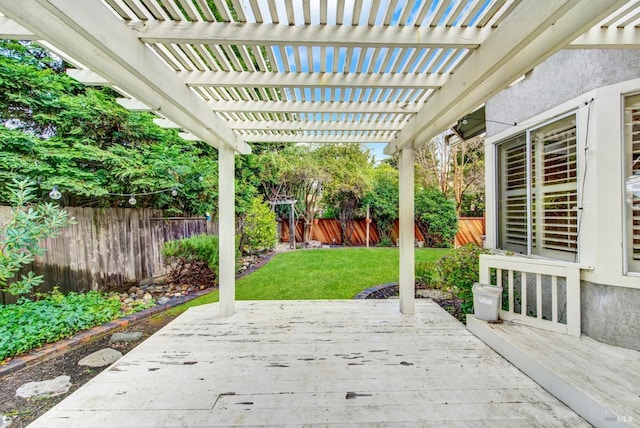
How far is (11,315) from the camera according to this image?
299 cm

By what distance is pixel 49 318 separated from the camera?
314cm

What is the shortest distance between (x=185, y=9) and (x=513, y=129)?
385 centimetres

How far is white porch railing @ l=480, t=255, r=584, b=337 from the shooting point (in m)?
2.62

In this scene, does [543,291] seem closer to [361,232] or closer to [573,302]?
[573,302]

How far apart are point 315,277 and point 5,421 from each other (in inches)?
177

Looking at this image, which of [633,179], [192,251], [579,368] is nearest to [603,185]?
[633,179]

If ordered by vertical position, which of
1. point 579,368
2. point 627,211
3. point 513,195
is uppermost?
point 513,195

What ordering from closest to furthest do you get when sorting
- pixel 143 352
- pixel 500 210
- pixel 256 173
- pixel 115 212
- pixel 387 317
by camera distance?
pixel 143 352
pixel 387 317
pixel 500 210
pixel 115 212
pixel 256 173

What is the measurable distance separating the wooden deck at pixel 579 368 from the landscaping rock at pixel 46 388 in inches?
152

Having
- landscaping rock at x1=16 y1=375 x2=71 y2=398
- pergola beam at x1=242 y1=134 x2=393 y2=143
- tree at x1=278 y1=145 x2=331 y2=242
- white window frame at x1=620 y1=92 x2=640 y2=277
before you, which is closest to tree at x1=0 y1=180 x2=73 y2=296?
landscaping rock at x1=16 y1=375 x2=71 y2=398

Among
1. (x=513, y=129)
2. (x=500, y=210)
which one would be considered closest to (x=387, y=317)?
(x=500, y=210)

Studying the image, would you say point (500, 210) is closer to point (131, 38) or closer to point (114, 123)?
point (131, 38)

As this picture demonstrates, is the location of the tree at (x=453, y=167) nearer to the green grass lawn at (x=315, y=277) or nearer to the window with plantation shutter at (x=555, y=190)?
the green grass lawn at (x=315, y=277)

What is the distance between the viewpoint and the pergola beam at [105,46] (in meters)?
1.23
